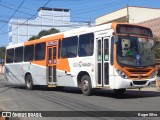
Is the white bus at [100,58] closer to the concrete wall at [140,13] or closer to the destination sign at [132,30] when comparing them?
the destination sign at [132,30]

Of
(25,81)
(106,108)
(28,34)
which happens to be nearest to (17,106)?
(106,108)

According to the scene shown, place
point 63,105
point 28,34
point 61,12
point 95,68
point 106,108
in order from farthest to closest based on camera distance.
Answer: point 28,34 → point 61,12 → point 95,68 → point 63,105 → point 106,108

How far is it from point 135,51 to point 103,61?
1.48m

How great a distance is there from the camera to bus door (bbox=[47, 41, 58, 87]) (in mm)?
19781

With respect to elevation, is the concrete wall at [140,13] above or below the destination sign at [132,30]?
above

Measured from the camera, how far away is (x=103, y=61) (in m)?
15.6

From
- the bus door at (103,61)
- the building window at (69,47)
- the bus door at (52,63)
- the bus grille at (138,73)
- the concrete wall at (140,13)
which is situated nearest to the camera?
the bus grille at (138,73)

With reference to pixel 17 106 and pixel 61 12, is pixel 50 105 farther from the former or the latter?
pixel 61 12

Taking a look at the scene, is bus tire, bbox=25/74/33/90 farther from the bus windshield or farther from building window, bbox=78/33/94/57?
the bus windshield

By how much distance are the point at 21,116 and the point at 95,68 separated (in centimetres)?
589

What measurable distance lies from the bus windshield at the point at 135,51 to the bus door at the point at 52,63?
5.60 metres

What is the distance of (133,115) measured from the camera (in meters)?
10.4

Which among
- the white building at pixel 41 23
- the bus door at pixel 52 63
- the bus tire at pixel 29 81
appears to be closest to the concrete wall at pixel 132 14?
the bus tire at pixel 29 81

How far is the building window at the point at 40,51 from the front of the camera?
69.0 feet
